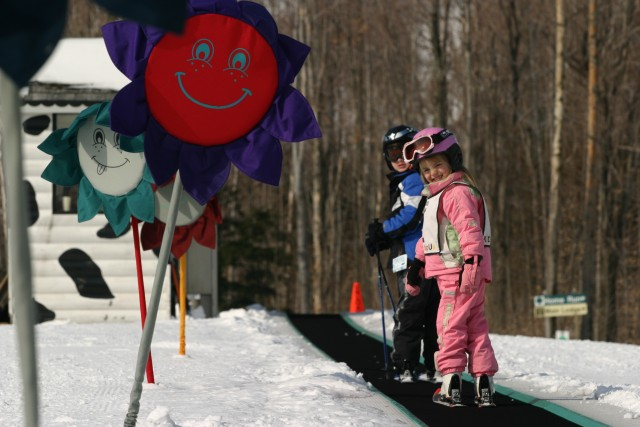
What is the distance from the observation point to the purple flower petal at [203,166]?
4.90 metres

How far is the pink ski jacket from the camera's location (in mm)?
6597

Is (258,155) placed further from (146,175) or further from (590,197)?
(590,197)

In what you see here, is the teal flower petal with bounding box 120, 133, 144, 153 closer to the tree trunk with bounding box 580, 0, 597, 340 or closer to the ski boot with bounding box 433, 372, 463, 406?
Answer: the ski boot with bounding box 433, 372, 463, 406

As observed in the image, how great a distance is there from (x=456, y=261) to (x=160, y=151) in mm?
2377

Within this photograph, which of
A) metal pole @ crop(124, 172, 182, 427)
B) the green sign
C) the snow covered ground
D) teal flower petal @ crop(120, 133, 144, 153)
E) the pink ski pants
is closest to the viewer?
metal pole @ crop(124, 172, 182, 427)

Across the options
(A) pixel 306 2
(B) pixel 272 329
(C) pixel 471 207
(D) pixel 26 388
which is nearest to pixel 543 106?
(A) pixel 306 2

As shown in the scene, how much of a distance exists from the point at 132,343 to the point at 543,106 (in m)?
31.6

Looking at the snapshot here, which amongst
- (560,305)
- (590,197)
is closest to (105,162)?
(560,305)

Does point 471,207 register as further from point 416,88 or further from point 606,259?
point 416,88

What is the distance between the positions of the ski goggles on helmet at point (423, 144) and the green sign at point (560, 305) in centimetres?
925

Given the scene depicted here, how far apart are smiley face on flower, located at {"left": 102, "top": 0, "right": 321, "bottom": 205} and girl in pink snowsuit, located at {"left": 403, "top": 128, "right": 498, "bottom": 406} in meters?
A: 1.81

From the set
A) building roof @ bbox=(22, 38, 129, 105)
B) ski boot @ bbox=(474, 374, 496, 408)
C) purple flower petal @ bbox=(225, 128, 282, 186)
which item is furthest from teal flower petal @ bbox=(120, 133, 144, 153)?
building roof @ bbox=(22, 38, 129, 105)

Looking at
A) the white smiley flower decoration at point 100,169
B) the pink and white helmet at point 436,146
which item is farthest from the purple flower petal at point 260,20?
the pink and white helmet at point 436,146

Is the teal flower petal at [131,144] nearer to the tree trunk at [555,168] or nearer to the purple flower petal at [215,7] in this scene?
the purple flower petal at [215,7]
